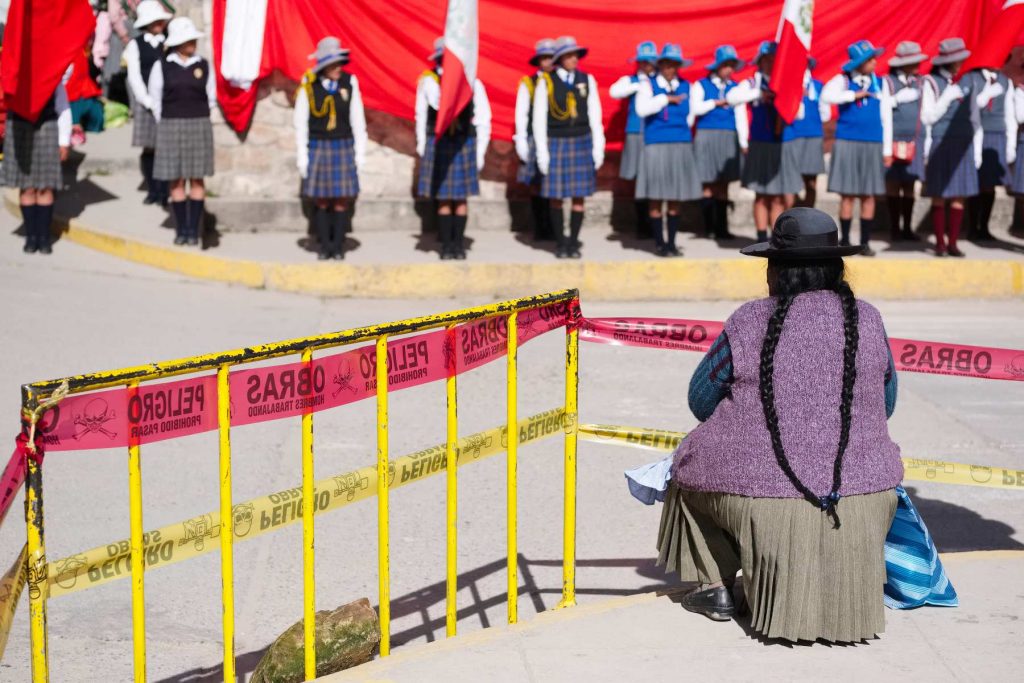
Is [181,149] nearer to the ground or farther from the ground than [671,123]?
nearer to the ground

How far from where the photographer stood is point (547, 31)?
1273cm

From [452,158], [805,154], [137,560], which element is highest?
[805,154]

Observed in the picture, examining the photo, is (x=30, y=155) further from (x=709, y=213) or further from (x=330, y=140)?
(x=709, y=213)

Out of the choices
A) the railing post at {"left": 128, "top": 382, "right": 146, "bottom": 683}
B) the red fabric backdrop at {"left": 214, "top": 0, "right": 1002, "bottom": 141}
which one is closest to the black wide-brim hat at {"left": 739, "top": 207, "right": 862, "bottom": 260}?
the railing post at {"left": 128, "top": 382, "right": 146, "bottom": 683}

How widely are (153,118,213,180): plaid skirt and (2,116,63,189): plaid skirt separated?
81 centimetres

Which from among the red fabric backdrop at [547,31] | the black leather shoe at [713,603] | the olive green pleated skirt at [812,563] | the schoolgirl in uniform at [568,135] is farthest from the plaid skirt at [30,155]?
the olive green pleated skirt at [812,563]

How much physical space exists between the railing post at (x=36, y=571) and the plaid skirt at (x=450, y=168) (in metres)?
8.29

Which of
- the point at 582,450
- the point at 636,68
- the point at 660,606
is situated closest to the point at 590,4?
the point at 636,68

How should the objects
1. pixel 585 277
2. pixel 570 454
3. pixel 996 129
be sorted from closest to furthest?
1. pixel 570 454
2. pixel 585 277
3. pixel 996 129

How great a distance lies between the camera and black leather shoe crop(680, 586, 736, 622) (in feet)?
14.3

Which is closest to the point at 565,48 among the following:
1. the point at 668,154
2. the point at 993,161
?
the point at 668,154

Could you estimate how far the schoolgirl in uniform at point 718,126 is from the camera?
40.1ft

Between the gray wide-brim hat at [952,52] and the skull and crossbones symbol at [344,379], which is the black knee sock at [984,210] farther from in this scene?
the skull and crossbones symbol at [344,379]

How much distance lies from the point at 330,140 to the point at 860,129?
14.2 ft
